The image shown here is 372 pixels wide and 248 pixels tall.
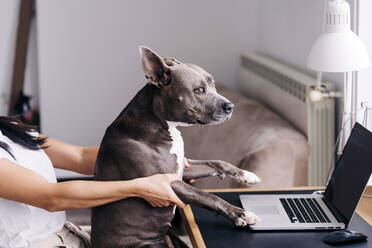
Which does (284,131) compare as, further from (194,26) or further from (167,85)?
(194,26)

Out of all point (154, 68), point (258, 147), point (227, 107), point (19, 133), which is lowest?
point (258, 147)

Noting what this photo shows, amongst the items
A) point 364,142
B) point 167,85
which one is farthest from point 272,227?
point 167,85

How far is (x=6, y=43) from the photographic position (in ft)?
13.3

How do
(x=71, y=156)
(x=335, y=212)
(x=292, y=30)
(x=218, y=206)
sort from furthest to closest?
(x=292, y=30)
(x=71, y=156)
(x=335, y=212)
(x=218, y=206)

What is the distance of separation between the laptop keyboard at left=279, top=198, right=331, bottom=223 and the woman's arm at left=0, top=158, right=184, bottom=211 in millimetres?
325

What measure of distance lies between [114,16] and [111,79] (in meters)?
0.43

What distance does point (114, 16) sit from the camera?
391 cm

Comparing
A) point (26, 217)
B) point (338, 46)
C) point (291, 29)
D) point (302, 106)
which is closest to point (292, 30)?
point (291, 29)

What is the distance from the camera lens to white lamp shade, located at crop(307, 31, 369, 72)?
5.53 ft

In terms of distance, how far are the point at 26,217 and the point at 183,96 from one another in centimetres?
60

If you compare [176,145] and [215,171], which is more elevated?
[176,145]

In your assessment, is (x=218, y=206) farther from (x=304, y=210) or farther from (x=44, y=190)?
(x=44, y=190)

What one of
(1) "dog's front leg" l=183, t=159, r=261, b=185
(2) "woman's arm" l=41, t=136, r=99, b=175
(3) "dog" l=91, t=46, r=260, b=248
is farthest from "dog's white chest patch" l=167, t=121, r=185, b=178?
(2) "woman's arm" l=41, t=136, r=99, b=175

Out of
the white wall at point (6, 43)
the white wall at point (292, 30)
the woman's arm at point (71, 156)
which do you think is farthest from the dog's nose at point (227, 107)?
the white wall at point (6, 43)
